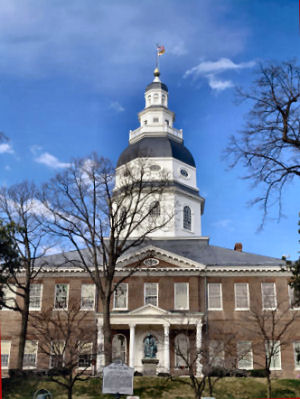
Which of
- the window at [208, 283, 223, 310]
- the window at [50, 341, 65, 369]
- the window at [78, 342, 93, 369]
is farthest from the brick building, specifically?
the window at [50, 341, 65, 369]

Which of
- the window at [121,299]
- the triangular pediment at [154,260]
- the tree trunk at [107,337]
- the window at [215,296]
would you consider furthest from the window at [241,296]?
the tree trunk at [107,337]

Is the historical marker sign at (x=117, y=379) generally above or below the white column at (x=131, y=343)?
below

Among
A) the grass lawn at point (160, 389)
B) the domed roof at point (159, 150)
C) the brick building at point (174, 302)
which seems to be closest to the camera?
the grass lawn at point (160, 389)

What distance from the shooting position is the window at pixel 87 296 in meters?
37.1

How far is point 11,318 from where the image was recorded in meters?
37.3

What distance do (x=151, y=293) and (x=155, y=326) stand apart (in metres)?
2.47

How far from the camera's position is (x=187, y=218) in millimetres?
45562

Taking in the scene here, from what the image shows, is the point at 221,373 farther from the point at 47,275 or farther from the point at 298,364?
the point at 47,275

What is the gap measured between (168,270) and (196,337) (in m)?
5.26

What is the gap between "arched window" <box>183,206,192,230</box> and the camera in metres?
45.3

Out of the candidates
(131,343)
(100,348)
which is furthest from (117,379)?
(131,343)

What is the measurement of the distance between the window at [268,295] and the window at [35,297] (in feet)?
54.1

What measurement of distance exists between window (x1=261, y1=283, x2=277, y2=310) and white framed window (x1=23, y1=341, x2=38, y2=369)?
16633 mm

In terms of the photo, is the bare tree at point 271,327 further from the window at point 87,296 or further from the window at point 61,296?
the window at point 61,296
